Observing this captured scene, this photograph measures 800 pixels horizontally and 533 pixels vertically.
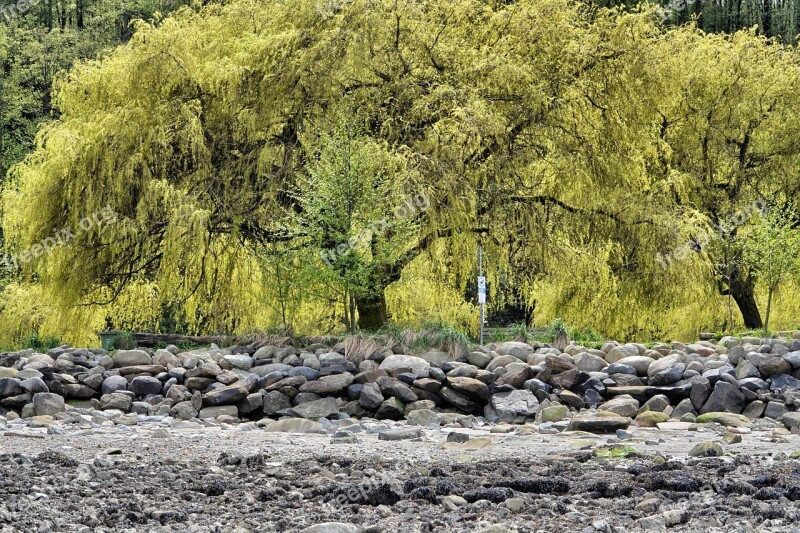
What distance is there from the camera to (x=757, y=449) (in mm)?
9141

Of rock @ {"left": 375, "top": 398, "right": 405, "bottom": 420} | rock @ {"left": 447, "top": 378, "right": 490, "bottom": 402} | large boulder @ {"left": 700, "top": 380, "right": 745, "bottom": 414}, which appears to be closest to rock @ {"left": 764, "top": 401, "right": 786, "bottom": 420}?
large boulder @ {"left": 700, "top": 380, "right": 745, "bottom": 414}

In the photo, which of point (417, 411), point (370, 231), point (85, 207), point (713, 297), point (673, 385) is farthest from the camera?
point (713, 297)

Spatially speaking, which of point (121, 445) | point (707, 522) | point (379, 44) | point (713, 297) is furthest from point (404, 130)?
point (707, 522)

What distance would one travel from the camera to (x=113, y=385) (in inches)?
522

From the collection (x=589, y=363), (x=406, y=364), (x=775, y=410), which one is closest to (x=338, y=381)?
(x=406, y=364)

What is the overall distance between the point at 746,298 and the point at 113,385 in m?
15.8

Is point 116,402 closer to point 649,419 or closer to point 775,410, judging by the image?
point 649,419

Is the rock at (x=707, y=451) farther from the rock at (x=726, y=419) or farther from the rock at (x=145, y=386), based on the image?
the rock at (x=145, y=386)

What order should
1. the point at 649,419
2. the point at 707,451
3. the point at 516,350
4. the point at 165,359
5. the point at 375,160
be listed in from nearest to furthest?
the point at 707,451
the point at 649,419
the point at 516,350
the point at 165,359
the point at 375,160

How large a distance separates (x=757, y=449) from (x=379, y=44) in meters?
11.2

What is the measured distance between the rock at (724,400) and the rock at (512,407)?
2054mm

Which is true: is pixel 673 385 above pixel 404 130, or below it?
below

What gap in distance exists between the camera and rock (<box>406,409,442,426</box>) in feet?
38.2

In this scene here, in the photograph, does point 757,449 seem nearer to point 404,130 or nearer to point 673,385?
point 673,385
